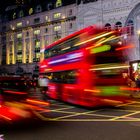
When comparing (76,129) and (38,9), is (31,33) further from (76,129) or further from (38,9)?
(76,129)

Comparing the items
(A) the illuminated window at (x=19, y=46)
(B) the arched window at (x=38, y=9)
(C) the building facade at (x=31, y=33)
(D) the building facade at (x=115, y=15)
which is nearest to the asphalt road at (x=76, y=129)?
(D) the building facade at (x=115, y=15)

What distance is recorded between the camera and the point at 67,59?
1789 centimetres

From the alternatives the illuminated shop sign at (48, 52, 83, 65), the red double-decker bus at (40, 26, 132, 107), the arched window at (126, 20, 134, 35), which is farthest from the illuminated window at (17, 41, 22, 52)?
the red double-decker bus at (40, 26, 132, 107)

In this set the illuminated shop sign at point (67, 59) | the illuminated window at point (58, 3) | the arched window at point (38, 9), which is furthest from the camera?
the arched window at point (38, 9)

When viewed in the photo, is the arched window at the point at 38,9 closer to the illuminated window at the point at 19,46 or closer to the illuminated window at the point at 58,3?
the illuminated window at the point at 58,3

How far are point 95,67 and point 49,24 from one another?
55294mm

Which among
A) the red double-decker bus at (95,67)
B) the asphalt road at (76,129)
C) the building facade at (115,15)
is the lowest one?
the asphalt road at (76,129)

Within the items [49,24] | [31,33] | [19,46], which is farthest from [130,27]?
[19,46]

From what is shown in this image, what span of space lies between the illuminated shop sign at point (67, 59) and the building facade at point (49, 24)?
30675 millimetres

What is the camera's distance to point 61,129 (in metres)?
10.4

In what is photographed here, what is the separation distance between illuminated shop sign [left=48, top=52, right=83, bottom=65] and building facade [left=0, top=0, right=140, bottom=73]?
101 ft

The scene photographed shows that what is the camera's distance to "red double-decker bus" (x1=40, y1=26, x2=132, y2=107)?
50.0ft

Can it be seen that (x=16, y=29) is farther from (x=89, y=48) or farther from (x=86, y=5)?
(x=89, y=48)

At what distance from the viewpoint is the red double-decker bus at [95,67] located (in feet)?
50.0
